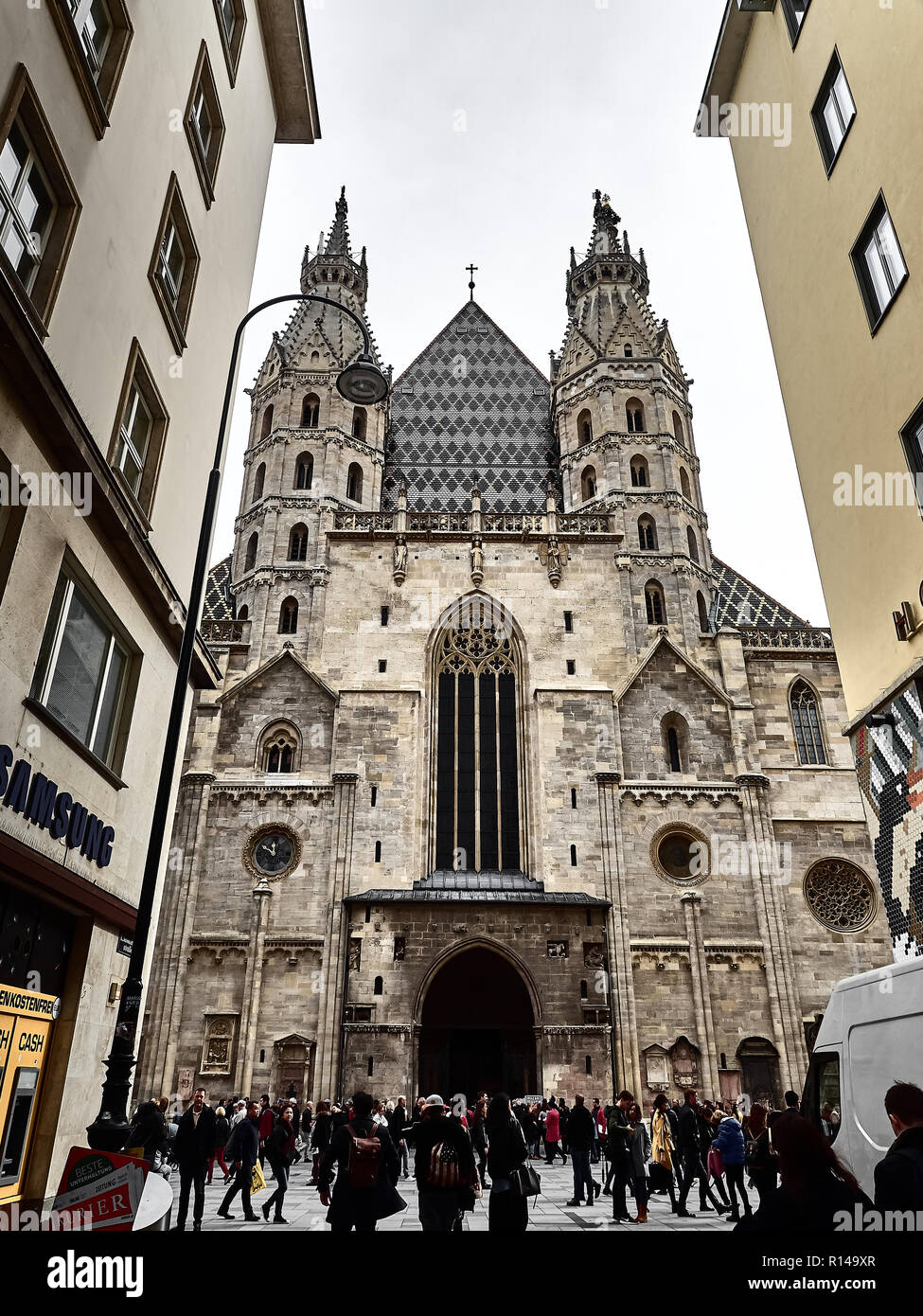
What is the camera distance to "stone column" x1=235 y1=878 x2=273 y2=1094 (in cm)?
2084

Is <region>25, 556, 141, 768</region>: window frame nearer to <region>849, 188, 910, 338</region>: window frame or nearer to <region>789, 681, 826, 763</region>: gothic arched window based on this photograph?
<region>849, 188, 910, 338</region>: window frame

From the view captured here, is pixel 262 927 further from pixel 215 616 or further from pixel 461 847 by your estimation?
pixel 215 616

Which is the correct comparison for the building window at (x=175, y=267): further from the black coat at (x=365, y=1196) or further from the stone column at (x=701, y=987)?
the stone column at (x=701, y=987)

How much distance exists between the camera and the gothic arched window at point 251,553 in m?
28.3

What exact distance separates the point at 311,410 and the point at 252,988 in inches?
753

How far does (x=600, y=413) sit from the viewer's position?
30.8 m

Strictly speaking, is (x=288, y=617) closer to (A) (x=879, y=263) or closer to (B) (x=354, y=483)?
(B) (x=354, y=483)

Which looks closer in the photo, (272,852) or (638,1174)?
(638,1174)

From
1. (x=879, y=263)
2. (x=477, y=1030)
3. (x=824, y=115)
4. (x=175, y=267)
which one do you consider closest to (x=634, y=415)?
(x=824, y=115)

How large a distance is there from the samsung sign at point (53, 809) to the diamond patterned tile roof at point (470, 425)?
72.9 feet

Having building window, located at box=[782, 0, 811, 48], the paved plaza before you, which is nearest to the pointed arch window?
building window, located at box=[782, 0, 811, 48]

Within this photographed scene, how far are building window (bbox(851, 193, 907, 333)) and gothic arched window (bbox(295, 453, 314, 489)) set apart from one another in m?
20.3

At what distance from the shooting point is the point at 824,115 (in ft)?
41.9
